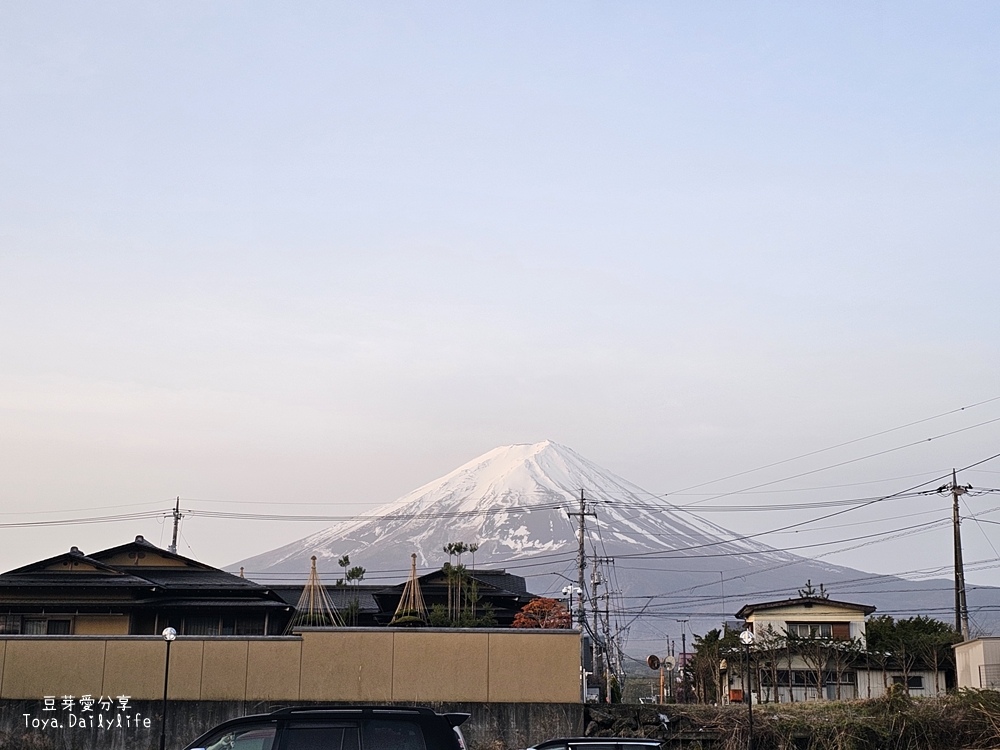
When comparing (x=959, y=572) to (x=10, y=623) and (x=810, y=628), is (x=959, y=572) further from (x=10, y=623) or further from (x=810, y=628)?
(x=10, y=623)

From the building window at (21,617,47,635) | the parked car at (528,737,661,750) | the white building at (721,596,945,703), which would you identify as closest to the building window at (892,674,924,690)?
the white building at (721,596,945,703)

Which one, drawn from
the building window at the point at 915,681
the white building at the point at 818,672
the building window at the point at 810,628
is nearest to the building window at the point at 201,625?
the white building at the point at 818,672

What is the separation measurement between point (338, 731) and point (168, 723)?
44.1ft

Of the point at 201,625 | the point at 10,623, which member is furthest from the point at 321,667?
the point at 10,623

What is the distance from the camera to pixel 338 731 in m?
12.6

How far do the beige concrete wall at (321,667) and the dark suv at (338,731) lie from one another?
39.1ft

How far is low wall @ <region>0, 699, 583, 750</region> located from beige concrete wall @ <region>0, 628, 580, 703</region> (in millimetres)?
231

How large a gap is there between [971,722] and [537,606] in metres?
14.5

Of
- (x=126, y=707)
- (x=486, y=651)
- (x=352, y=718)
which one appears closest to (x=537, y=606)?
(x=486, y=651)

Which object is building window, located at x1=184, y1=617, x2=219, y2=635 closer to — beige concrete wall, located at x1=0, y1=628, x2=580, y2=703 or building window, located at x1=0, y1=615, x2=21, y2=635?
building window, located at x1=0, y1=615, x2=21, y2=635

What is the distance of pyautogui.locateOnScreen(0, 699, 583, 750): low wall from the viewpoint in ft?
78.6

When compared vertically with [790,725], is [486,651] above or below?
above

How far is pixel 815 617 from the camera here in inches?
1794

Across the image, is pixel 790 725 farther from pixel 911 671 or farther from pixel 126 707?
pixel 911 671
